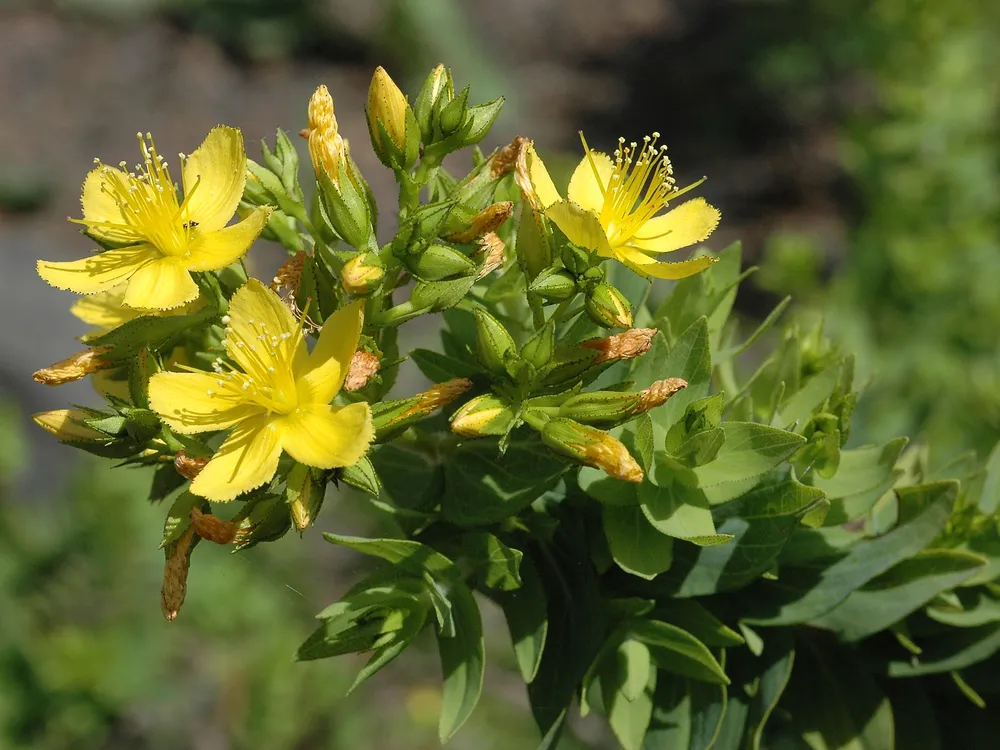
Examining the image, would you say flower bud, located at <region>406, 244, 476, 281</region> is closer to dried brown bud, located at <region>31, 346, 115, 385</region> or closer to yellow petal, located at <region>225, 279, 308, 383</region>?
yellow petal, located at <region>225, 279, 308, 383</region>

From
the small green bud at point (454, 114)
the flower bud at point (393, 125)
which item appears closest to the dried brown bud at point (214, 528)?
the flower bud at point (393, 125)

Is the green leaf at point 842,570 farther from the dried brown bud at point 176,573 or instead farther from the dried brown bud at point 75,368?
the dried brown bud at point 75,368

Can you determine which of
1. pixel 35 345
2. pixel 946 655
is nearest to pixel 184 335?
pixel 946 655

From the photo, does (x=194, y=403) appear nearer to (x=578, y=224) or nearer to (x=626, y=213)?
(x=578, y=224)

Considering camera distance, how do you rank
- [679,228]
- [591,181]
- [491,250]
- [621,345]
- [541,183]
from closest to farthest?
[621,345], [491,250], [541,183], [679,228], [591,181]

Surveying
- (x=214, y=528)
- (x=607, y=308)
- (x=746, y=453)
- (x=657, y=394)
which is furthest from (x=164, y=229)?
(x=746, y=453)

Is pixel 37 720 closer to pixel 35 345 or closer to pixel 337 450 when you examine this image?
pixel 35 345

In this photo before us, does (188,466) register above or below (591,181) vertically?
below
